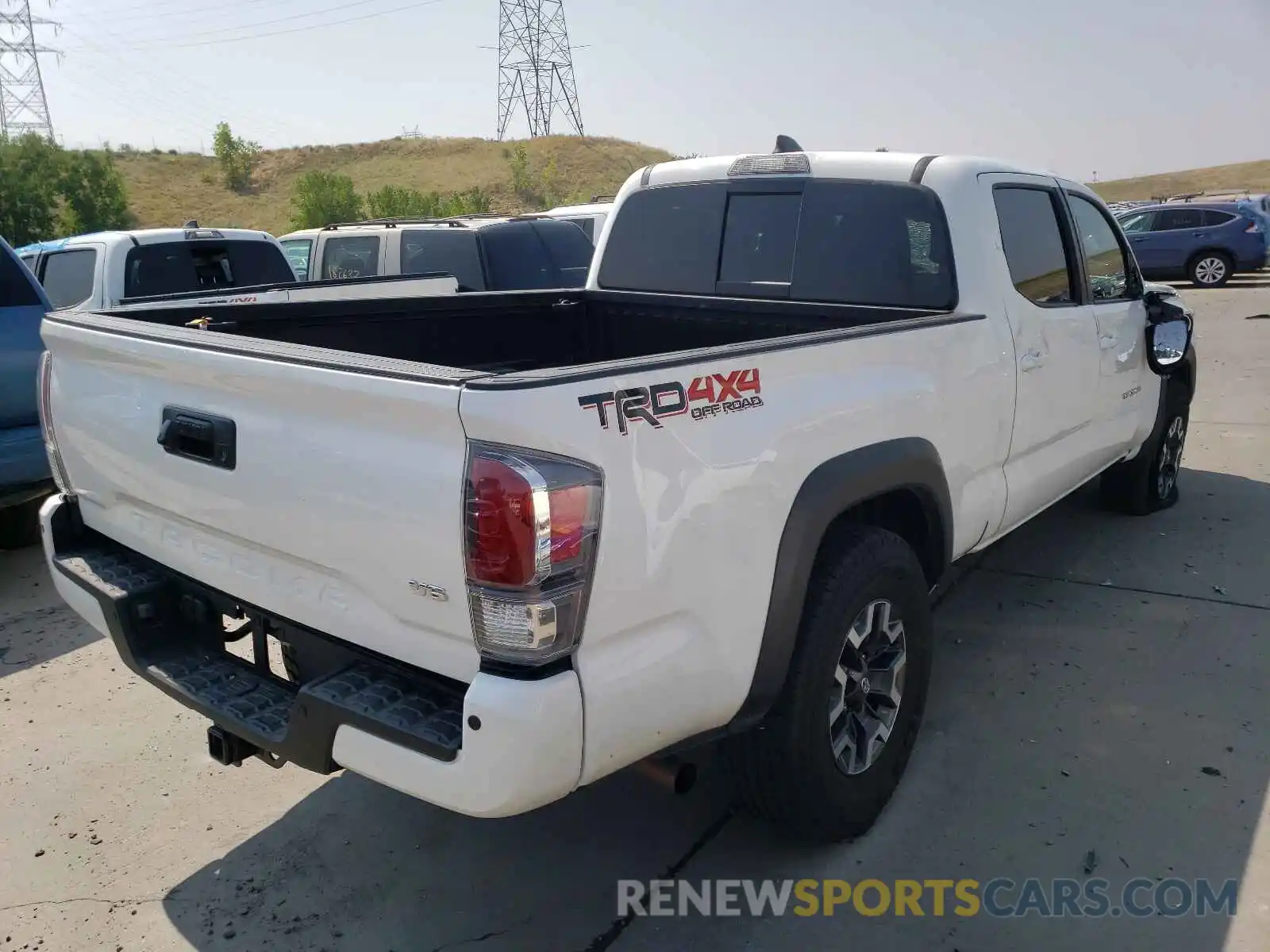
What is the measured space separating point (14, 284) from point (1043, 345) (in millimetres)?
5297

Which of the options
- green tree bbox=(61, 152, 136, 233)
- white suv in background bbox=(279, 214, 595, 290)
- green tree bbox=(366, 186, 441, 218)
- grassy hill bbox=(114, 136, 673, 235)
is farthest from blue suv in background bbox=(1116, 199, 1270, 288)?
grassy hill bbox=(114, 136, 673, 235)

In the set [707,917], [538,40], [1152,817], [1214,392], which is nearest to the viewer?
[707,917]

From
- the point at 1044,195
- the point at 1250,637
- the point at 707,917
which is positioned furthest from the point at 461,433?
the point at 1250,637

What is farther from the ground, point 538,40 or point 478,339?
point 538,40

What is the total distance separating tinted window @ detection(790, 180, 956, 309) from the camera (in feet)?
11.4

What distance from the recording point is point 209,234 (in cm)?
754

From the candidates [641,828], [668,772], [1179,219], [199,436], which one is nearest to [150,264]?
[199,436]

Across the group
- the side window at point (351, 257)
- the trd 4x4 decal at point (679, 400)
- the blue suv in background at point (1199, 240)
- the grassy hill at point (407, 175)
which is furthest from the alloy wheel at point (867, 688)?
the grassy hill at point (407, 175)

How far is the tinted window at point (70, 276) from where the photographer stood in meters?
7.16

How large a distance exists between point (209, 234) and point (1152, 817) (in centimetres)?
732

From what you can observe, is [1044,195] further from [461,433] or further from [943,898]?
[461,433]

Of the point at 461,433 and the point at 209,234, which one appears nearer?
the point at 461,433

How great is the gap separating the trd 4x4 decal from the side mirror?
3543 mm

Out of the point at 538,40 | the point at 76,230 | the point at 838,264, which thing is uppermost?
the point at 538,40
